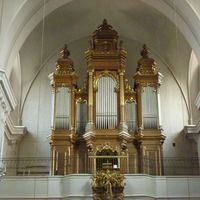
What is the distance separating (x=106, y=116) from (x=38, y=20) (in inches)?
183

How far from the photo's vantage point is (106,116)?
55.2 ft

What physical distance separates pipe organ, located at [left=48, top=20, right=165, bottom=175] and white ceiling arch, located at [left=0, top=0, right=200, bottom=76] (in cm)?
198

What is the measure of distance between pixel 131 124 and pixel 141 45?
16.7 ft

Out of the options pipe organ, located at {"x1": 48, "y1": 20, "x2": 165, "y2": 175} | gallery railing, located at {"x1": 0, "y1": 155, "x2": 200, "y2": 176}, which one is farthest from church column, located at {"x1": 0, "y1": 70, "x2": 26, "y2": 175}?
pipe organ, located at {"x1": 48, "y1": 20, "x2": 165, "y2": 175}

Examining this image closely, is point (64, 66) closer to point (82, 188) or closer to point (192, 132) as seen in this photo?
point (82, 188)

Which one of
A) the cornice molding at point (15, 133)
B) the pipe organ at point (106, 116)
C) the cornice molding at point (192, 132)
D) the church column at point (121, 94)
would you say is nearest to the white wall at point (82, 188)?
the pipe organ at point (106, 116)

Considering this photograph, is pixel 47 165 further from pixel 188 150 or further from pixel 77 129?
pixel 188 150

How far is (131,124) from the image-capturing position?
1708 cm

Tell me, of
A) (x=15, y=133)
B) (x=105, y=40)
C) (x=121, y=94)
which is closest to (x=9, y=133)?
(x=15, y=133)

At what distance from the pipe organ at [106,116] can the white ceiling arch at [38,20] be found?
198 centimetres

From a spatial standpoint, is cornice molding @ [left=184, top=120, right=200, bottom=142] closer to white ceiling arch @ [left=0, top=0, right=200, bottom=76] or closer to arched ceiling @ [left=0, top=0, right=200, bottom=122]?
arched ceiling @ [left=0, top=0, right=200, bottom=122]

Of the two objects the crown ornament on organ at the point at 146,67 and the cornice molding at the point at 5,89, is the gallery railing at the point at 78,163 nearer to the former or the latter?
the cornice molding at the point at 5,89

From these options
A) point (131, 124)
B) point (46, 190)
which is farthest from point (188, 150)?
point (46, 190)

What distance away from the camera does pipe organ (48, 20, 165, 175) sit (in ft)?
53.2
